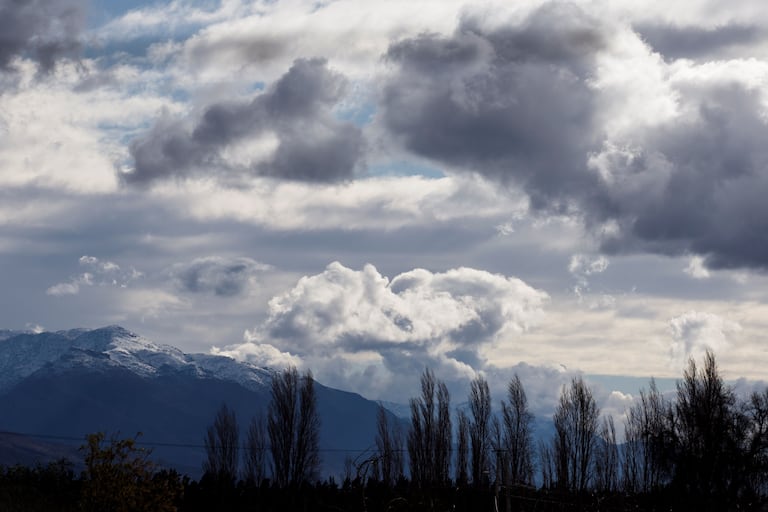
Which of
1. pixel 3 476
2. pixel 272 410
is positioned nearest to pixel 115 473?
pixel 3 476

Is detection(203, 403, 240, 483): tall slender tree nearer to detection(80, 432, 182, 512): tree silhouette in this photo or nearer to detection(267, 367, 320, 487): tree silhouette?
detection(267, 367, 320, 487): tree silhouette

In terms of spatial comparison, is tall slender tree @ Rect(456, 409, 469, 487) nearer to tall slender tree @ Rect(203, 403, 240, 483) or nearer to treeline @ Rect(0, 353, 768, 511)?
treeline @ Rect(0, 353, 768, 511)

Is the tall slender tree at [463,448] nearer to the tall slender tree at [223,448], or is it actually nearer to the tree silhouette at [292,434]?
the tree silhouette at [292,434]

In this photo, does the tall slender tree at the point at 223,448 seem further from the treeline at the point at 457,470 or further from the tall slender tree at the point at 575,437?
the tall slender tree at the point at 575,437

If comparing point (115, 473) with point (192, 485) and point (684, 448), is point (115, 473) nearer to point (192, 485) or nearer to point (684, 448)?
point (192, 485)

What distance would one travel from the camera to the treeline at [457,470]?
90.8 ft

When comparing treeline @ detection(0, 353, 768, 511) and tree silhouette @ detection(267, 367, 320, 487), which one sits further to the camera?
tree silhouette @ detection(267, 367, 320, 487)

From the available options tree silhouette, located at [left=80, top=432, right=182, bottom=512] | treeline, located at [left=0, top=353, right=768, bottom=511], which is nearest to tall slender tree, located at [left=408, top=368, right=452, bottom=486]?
treeline, located at [left=0, top=353, right=768, bottom=511]

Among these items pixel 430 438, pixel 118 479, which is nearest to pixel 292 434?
pixel 430 438

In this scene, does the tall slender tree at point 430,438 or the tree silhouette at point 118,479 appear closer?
the tree silhouette at point 118,479

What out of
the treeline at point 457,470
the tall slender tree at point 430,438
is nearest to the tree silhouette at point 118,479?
the treeline at point 457,470

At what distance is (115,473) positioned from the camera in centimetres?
2706

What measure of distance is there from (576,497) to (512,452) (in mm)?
14837

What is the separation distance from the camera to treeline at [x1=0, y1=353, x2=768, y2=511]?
27.7 m
